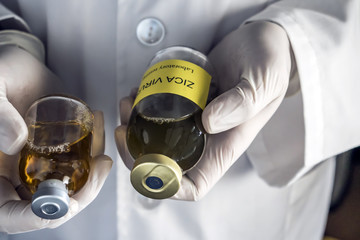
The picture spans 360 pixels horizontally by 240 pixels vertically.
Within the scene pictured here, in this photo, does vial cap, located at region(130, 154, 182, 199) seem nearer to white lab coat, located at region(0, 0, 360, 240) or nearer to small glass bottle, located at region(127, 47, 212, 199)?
small glass bottle, located at region(127, 47, 212, 199)

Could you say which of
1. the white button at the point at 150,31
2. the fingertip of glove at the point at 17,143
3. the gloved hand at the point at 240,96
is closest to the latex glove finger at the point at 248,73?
the gloved hand at the point at 240,96

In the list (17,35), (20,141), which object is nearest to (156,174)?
(20,141)

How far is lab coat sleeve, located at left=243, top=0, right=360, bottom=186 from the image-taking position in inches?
22.5

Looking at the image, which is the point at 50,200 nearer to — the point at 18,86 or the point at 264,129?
the point at 18,86

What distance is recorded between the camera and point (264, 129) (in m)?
0.71

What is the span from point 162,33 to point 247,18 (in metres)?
0.16

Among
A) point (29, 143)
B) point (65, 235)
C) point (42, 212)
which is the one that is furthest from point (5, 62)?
point (65, 235)

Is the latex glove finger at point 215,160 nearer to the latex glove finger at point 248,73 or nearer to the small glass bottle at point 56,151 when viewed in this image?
the latex glove finger at point 248,73

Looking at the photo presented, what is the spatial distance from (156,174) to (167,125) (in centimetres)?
8

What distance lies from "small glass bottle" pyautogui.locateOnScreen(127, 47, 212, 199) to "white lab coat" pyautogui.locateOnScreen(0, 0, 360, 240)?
121mm

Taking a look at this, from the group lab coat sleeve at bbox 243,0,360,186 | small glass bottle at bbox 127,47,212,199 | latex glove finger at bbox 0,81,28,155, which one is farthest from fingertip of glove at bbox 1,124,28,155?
lab coat sleeve at bbox 243,0,360,186

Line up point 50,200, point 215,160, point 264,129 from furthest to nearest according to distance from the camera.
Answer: point 264,129 → point 215,160 → point 50,200

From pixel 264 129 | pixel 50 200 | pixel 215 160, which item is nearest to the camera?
pixel 50 200

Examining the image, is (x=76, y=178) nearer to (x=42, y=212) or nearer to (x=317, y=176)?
(x=42, y=212)
